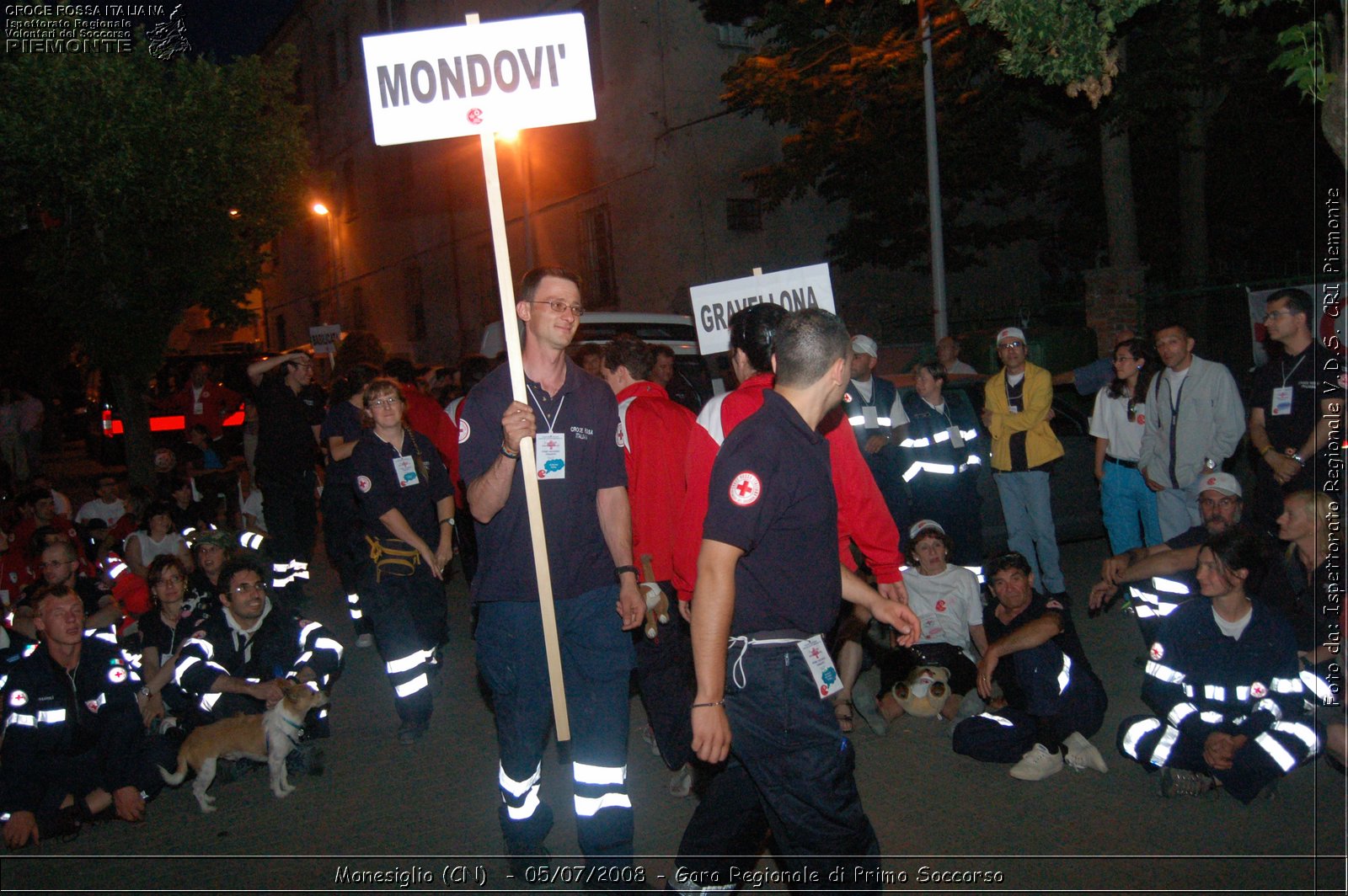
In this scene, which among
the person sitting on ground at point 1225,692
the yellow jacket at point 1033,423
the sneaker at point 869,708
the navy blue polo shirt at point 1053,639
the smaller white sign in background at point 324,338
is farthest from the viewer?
the smaller white sign in background at point 324,338

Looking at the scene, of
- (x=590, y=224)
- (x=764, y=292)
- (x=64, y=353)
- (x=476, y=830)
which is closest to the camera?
(x=476, y=830)

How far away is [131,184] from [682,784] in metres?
12.9

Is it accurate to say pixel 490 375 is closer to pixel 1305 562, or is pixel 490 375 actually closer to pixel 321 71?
pixel 1305 562

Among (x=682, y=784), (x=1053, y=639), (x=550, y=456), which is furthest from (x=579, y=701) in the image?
(x=1053, y=639)

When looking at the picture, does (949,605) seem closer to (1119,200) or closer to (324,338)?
(1119,200)

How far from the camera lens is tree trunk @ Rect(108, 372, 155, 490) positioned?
1578 cm

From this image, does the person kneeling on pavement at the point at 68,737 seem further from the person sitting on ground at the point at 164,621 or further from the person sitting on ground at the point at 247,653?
the person sitting on ground at the point at 164,621

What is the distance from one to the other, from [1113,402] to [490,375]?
5.31 meters

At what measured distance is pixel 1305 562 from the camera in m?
5.59

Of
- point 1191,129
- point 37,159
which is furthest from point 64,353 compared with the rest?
point 1191,129

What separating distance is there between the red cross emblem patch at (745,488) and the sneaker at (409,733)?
3963 mm

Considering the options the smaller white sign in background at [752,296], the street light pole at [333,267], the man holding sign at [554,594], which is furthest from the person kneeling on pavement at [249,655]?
the street light pole at [333,267]

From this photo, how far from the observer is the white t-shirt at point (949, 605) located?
619 centimetres

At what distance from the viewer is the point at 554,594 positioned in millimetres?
4305
